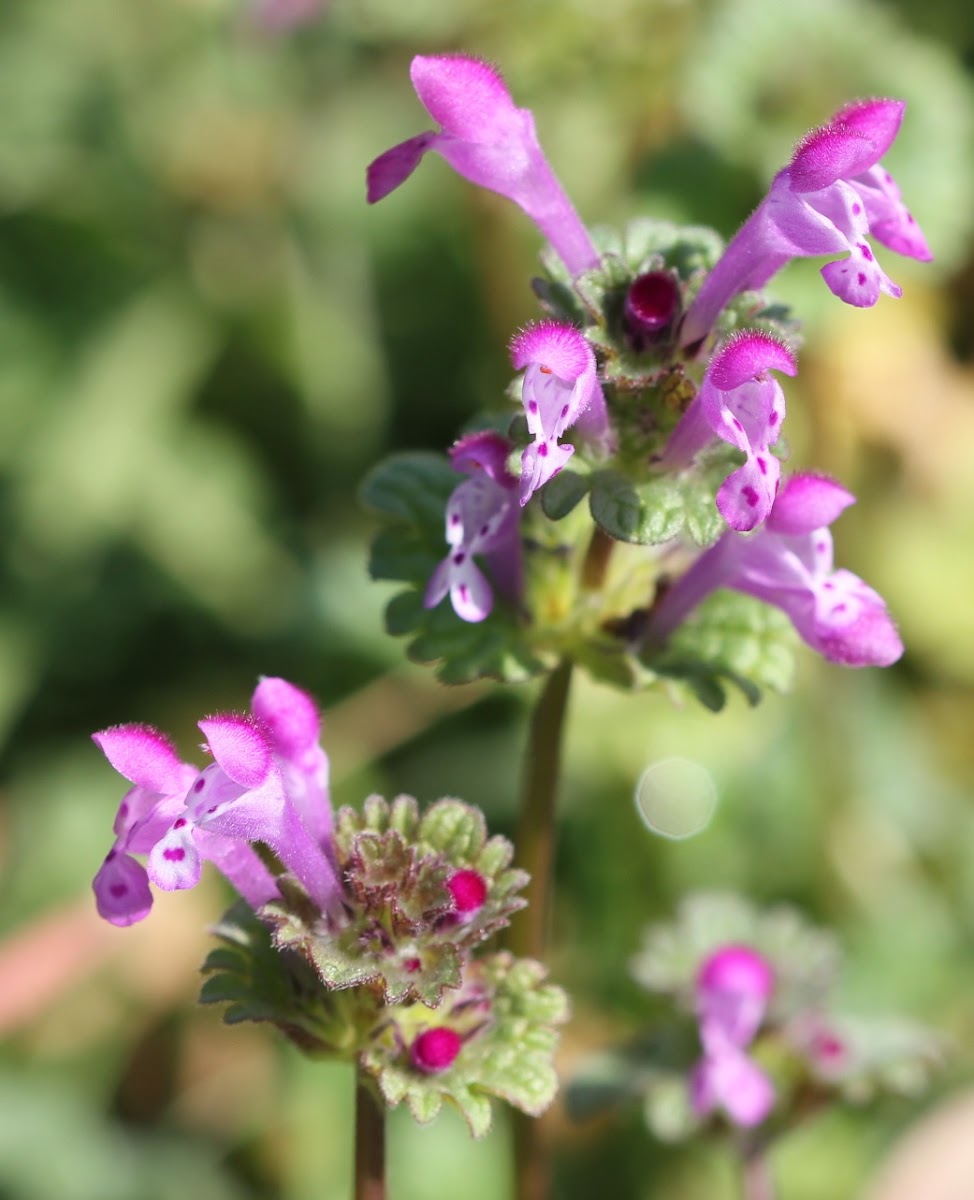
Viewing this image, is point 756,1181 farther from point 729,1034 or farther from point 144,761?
point 144,761

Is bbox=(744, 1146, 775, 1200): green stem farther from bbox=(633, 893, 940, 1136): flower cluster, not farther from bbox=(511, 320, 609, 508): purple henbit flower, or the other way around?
bbox=(511, 320, 609, 508): purple henbit flower

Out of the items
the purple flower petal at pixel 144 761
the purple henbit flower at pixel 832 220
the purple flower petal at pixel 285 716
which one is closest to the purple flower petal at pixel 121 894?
the purple flower petal at pixel 144 761

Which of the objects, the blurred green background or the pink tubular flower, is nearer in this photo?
the pink tubular flower

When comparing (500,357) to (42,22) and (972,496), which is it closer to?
(972,496)

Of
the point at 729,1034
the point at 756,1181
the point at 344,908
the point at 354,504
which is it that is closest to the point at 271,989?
the point at 344,908

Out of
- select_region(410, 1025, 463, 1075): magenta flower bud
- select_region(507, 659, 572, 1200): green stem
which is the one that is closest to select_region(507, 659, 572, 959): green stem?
select_region(507, 659, 572, 1200): green stem

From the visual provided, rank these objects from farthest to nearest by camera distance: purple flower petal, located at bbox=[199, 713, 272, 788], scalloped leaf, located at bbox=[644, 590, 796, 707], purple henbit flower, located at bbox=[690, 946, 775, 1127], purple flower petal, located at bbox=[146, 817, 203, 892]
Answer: purple henbit flower, located at bbox=[690, 946, 775, 1127] < scalloped leaf, located at bbox=[644, 590, 796, 707] < purple flower petal, located at bbox=[199, 713, 272, 788] < purple flower petal, located at bbox=[146, 817, 203, 892]

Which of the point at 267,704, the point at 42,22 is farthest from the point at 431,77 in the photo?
the point at 42,22
